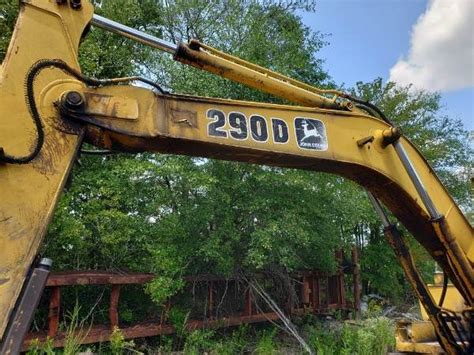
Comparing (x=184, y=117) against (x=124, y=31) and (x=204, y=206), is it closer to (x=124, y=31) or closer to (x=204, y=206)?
(x=124, y=31)

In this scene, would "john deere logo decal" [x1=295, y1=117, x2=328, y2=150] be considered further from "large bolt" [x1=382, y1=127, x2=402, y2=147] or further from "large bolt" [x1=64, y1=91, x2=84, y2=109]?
"large bolt" [x1=64, y1=91, x2=84, y2=109]

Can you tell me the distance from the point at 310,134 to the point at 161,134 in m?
1.04

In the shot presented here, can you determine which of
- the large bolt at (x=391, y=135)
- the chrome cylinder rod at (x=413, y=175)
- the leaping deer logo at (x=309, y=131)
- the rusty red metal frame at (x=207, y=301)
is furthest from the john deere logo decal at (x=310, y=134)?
the rusty red metal frame at (x=207, y=301)

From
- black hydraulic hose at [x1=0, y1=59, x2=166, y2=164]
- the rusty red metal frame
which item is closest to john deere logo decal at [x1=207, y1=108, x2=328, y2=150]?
black hydraulic hose at [x1=0, y1=59, x2=166, y2=164]

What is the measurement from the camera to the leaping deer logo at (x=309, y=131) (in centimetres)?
311

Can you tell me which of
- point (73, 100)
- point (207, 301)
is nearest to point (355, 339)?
point (207, 301)

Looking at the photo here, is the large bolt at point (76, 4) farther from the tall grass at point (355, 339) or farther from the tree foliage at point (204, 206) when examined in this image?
the tall grass at point (355, 339)

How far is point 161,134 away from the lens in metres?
2.61

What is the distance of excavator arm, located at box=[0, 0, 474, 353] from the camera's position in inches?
86.3

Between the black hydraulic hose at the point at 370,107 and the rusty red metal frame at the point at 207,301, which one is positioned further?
the rusty red metal frame at the point at 207,301

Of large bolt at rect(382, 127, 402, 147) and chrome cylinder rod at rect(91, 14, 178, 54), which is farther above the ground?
chrome cylinder rod at rect(91, 14, 178, 54)

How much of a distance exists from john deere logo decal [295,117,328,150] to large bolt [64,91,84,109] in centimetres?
137

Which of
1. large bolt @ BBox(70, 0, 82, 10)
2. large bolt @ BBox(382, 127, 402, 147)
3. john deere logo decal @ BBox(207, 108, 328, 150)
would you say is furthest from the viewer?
large bolt @ BBox(382, 127, 402, 147)

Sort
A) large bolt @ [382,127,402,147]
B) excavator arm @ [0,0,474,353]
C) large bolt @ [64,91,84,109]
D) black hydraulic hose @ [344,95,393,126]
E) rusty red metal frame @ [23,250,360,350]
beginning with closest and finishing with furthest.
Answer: excavator arm @ [0,0,474,353]
large bolt @ [64,91,84,109]
large bolt @ [382,127,402,147]
black hydraulic hose @ [344,95,393,126]
rusty red metal frame @ [23,250,360,350]
